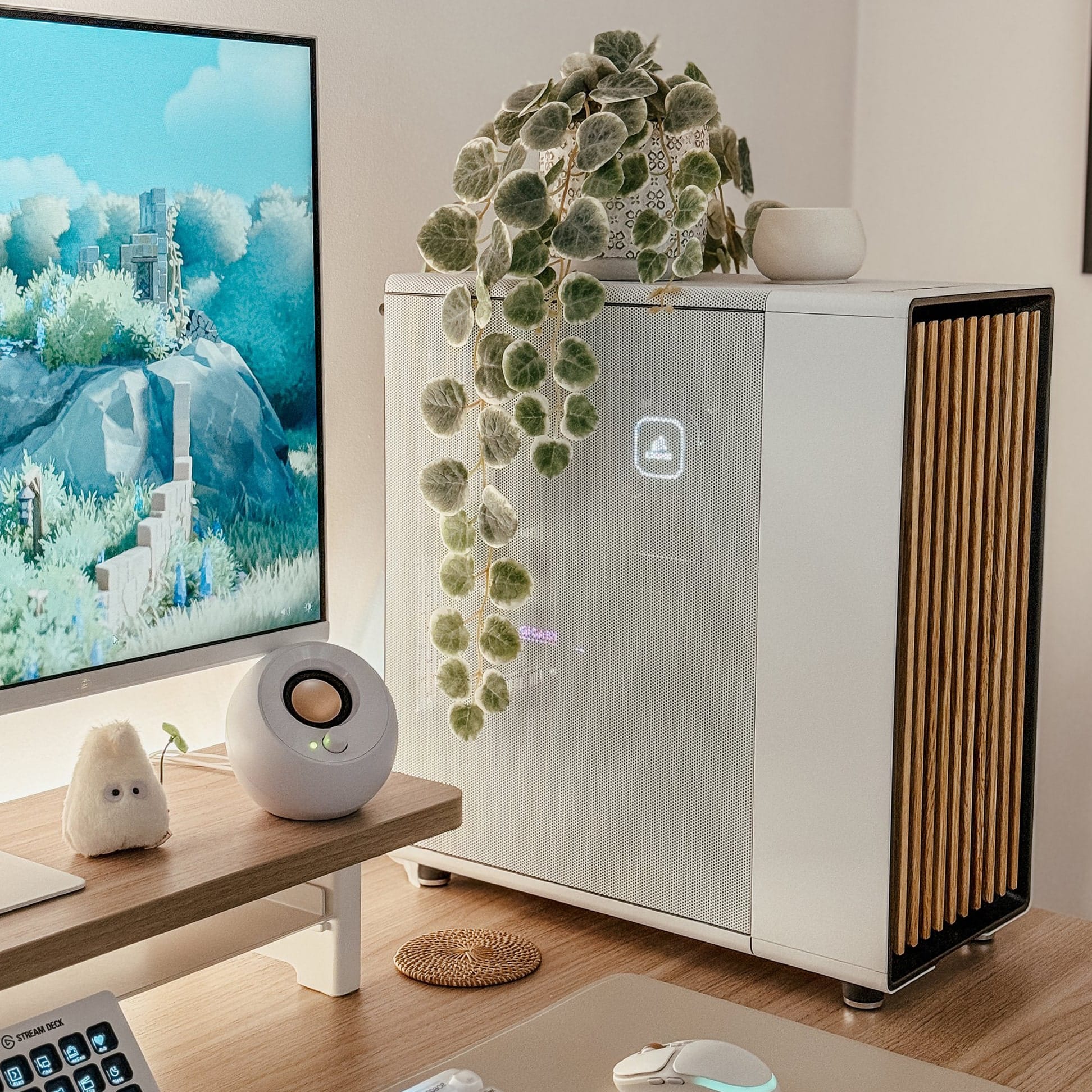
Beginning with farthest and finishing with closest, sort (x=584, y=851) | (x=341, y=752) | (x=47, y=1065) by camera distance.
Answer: (x=584, y=851), (x=341, y=752), (x=47, y=1065)

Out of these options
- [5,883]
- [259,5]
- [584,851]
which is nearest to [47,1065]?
[5,883]

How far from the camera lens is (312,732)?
1152 millimetres

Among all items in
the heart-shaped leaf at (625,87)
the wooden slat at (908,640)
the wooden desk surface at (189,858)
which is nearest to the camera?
the wooden desk surface at (189,858)

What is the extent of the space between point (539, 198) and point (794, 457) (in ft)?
1.04

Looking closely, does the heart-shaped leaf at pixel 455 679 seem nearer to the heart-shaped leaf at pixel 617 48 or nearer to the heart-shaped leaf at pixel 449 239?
the heart-shaped leaf at pixel 449 239

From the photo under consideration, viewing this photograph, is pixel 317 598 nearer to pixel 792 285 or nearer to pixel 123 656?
pixel 123 656

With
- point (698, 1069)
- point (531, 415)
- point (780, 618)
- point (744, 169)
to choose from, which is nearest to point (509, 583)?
point (531, 415)

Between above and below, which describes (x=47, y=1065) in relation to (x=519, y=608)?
below

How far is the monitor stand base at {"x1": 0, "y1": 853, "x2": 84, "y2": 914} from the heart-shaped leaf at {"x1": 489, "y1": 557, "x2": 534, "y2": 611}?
489mm

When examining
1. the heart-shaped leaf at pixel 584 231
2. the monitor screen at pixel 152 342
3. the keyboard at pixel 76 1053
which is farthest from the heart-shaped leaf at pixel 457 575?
the keyboard at pixel 76 1053

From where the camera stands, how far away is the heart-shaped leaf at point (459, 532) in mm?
1391

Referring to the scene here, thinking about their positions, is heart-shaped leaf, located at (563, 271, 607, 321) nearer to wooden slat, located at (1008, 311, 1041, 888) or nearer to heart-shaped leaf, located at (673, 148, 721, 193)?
heart-shaped leaf, located at (673, 148, 721, 193)

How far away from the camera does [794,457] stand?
4.09 feet

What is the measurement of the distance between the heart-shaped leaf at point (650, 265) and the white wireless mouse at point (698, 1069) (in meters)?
0.67
